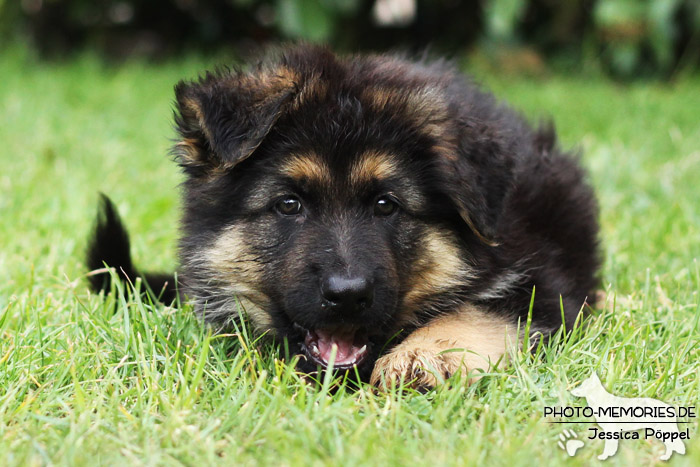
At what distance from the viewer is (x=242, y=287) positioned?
3156 mm

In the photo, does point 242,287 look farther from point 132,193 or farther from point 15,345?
point 132,193

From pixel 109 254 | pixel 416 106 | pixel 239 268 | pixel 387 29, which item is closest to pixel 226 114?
pixel 239 268

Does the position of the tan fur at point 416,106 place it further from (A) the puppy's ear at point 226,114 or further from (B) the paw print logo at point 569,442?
(B) the paw print logo at point 569,442

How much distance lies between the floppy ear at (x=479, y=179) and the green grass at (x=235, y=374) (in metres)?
0.54

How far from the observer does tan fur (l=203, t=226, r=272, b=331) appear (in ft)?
10.2

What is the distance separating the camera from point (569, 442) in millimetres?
2316

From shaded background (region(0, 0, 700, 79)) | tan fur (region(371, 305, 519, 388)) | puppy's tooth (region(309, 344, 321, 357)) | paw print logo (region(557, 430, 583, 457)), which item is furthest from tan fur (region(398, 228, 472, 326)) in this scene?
shaded background (region(0, 0, 700, 79))

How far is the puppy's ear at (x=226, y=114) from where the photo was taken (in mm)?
2900

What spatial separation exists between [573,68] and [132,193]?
6.88 meters

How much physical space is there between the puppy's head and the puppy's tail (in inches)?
21.7

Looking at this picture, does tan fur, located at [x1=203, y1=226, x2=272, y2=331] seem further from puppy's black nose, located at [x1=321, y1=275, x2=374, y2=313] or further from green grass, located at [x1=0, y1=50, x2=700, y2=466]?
puppy's black nose, located at [x1=321, y1=275, x2=374, y2=313]

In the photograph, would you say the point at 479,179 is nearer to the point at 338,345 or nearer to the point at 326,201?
the point at 326,201

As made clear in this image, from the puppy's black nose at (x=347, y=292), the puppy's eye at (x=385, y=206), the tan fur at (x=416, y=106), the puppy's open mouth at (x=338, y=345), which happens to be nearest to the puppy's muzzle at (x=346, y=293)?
the puppy's black nose at (x=347, y=292)

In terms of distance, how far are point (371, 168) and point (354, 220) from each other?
0.68 feet
